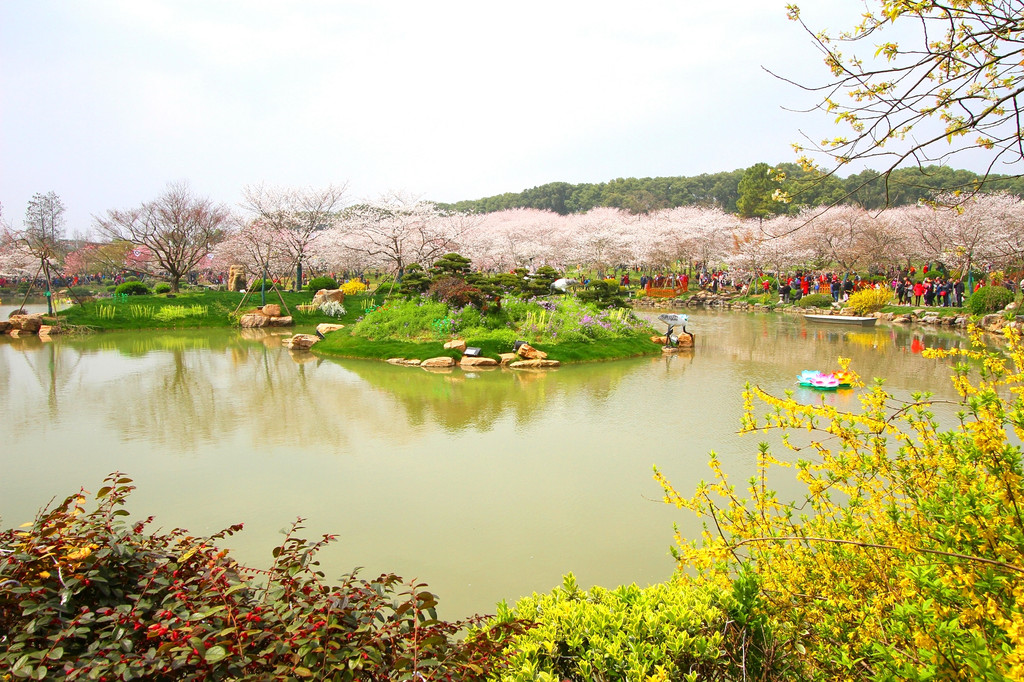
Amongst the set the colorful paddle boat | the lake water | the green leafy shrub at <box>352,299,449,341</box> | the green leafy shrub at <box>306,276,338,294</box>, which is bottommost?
the lake water

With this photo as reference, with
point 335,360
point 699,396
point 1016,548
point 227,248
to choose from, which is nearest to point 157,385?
point 335,360

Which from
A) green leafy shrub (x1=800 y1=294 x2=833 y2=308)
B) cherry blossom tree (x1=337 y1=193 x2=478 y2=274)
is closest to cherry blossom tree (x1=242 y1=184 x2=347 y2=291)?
cherry blossom tree (x1=337 y1=193 x2=478 y2=274)

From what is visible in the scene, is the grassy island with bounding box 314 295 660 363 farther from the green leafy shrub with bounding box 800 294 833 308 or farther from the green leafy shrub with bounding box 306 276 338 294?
the green leafy shrub with bounding box 800 294 833 308

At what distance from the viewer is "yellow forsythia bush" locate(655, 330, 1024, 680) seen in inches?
70.7

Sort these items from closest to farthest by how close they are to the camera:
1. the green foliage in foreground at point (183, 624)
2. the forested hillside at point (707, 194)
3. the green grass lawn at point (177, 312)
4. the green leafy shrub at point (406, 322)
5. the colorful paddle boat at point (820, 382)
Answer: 1. the green foliage in foreground at point (183, 624)
2. the colorful paddle boat at point (820, 382)
3. the green leafy shrub at point (406, 322)
4. the green grass lawn at point (177, 312)
5. the forested hillside at point (707, 194)

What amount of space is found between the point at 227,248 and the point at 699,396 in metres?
30.6

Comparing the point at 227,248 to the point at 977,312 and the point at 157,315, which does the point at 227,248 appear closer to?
the point at 157,315

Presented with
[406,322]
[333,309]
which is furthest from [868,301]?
[333,309]

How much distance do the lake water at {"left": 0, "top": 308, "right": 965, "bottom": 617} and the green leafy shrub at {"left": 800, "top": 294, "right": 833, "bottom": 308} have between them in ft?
41.0

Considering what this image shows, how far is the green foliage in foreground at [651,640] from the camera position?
6.79 feet

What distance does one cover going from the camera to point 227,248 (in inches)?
1282

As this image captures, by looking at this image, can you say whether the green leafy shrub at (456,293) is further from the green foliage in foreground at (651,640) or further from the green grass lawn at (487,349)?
the green foliage in foreground at (651,640)

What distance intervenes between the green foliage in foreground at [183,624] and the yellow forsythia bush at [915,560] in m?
1.12

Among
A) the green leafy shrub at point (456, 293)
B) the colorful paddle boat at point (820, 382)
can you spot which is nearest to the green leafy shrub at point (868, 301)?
the colorful paddle boat at point (820, 382)
